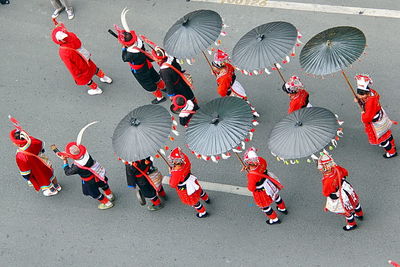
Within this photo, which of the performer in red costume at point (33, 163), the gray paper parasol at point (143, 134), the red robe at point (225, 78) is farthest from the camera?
the red robe at point (225, 78)

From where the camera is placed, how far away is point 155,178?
8547mm

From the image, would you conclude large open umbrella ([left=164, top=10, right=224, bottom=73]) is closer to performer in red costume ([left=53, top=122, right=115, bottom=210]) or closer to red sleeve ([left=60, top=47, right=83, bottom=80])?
performer in red costume ([left=53, top=122, right=115, bottom=210])

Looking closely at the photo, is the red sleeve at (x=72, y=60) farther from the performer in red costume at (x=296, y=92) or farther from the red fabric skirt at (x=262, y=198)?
the red fabric skirt at (x=262, y=198)

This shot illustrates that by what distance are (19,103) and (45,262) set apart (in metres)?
3.60

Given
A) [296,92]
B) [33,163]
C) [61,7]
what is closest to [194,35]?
[296,92]

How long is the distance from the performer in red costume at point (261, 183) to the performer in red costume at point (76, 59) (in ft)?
13.5

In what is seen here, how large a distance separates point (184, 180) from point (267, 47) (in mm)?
2255

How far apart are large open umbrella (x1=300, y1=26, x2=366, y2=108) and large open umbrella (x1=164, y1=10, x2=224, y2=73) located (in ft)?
4.95

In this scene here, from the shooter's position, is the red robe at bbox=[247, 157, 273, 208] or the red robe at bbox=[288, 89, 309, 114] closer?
the red robe at bbox=[247, 157, 273, 208]

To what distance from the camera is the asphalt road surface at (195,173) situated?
27.3 ft

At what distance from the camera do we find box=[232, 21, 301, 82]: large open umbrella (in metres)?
8.07

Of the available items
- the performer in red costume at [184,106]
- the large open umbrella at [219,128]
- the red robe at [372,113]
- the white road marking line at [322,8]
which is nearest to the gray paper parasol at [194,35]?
the performer in red costume at [184,106]

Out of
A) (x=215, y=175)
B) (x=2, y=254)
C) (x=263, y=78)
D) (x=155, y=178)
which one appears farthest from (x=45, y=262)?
(x=263, y=78)

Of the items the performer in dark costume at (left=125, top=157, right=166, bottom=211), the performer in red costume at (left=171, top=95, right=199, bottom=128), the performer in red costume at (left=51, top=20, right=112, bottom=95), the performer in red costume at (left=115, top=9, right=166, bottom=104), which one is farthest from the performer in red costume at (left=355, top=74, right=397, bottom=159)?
the performer in red costume at (left=51, top=20, right=112, bottom=95)
